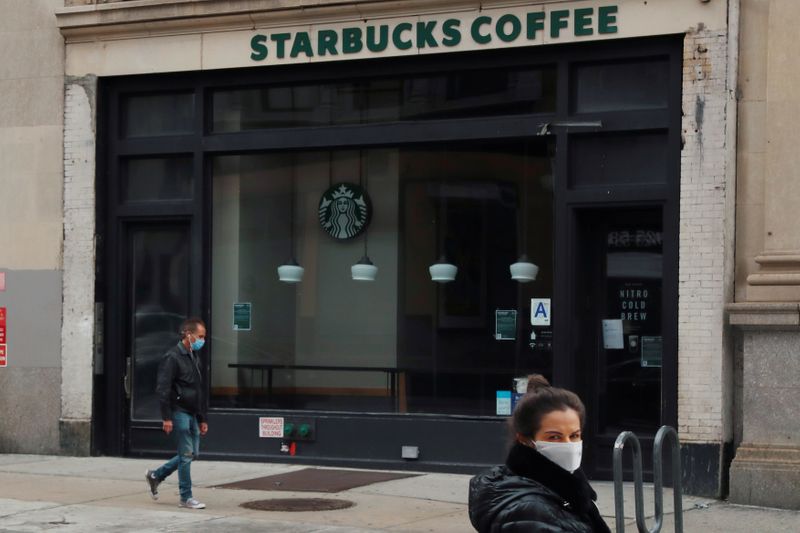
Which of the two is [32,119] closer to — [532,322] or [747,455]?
[532,322]

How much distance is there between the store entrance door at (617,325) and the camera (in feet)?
42.9

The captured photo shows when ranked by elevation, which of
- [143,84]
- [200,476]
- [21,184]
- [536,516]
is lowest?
[200,476]

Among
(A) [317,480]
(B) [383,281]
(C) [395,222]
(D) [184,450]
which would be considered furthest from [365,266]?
(D) [184,450]

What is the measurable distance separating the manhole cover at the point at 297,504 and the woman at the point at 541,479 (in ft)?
24.1

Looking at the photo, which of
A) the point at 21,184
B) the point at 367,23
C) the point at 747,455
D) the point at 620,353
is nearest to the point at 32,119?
the point at 21,184

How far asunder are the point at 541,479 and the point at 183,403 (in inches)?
308

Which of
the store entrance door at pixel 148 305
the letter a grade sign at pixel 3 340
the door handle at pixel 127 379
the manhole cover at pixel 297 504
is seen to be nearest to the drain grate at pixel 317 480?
the manhole cover at pixel 297 504

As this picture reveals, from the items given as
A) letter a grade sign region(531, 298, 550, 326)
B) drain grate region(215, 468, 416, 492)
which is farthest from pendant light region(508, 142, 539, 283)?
drain grate region(215, 468, 416, 492)

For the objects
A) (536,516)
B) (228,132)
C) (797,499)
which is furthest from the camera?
(228,132)

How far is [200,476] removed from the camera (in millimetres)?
13625

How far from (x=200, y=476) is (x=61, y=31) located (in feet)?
17.8

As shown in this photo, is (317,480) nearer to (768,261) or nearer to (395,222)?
(395,222)

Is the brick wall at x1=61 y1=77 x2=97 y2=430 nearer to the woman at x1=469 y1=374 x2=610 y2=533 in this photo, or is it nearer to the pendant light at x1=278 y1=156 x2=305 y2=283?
the pendant light at x1=278 y1=156 x2=305 y2=283

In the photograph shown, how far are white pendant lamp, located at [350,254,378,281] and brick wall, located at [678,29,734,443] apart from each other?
137 inches
